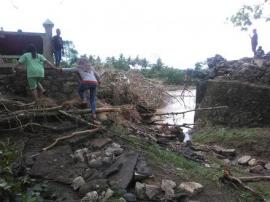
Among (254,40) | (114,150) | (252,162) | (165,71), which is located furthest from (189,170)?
(165,71)

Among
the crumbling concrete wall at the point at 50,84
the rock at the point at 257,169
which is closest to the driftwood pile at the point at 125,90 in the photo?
the crumbling concrete wall at the point at 50,84

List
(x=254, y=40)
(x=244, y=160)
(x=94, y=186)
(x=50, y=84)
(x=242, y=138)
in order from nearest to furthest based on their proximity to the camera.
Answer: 1. (x=94, y=186)
2. (x=50, y=84)
3. (x=244, y=160)
4. (x=242, y=138)
5. (x=254, y=40)

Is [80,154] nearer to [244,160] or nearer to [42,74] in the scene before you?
[42,74]

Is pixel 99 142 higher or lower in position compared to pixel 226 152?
higher

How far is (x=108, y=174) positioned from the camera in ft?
19.9

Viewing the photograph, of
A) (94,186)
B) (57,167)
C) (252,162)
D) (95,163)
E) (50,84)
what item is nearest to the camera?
(94,186)

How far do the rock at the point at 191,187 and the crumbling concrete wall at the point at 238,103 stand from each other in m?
9.73

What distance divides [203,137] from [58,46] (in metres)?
7.27

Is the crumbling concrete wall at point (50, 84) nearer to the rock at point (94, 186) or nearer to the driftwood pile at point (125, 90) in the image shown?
the driftwood pile at point (125, 90)

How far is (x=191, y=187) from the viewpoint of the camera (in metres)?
5.92

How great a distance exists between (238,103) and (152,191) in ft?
36.3

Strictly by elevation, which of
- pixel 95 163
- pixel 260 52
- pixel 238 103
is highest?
pixel 260 52

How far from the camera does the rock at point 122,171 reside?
5750 millimetres

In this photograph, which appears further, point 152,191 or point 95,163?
point 95,163
